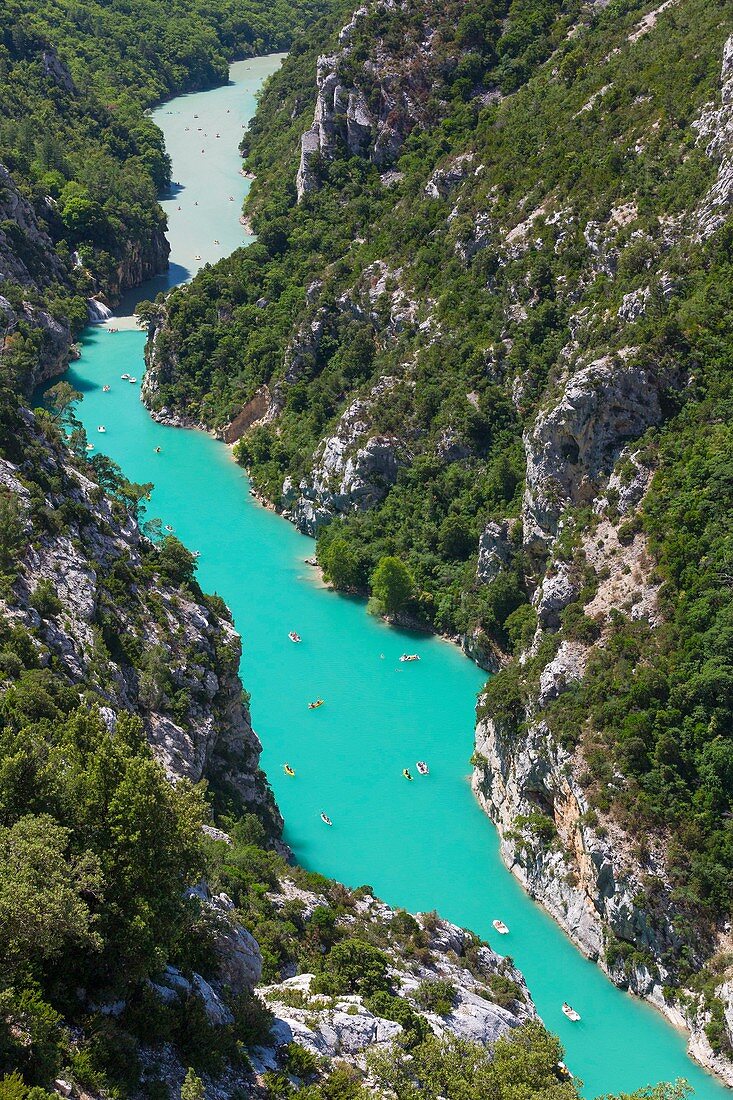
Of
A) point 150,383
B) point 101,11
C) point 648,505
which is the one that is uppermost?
point 101,11

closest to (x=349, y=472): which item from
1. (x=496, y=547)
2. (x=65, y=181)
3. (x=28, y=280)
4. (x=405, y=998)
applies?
(x=496, y=547)

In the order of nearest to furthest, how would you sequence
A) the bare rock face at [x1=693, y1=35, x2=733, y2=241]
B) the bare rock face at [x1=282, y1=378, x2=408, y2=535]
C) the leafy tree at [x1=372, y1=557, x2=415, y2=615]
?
1. the bare rock face at [x1=693, y1=35, x2=733, y2=241]
2. the leafy tree at [x1=372, y1=557, x2=415, y2=615]
3. the bare rock face at [x1=282, y1=378, x2=408, y2=535]

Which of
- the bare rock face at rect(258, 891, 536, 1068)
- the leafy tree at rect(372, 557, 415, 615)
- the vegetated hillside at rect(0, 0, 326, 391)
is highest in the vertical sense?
the vegetated hillside at rect(0, 0, 326, 391)

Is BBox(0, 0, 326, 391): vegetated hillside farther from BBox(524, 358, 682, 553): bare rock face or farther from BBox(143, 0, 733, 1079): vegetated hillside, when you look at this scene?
BBox(524, 358, 682, 553): bare rock face

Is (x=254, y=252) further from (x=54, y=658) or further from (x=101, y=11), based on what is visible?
(x=101, y=11)

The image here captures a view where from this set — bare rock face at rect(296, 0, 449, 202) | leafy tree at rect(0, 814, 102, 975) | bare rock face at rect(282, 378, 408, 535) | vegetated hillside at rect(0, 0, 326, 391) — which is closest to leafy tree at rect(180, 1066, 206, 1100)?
leafy tree at rect(0, 814, 102, 975)

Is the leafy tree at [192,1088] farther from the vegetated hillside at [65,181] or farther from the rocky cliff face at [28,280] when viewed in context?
the rocky cliff face at [28,280]

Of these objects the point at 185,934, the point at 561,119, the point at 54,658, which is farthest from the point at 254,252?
the point at 185,934
